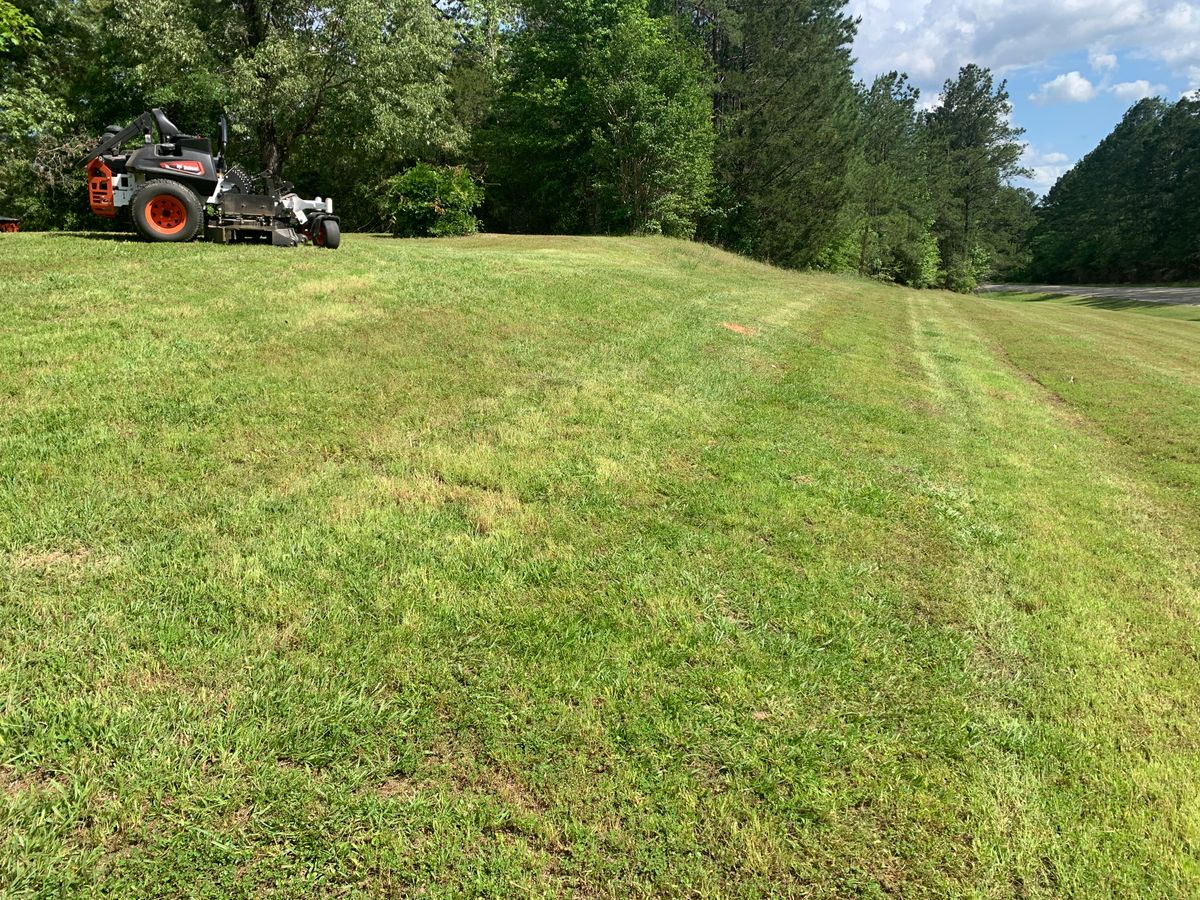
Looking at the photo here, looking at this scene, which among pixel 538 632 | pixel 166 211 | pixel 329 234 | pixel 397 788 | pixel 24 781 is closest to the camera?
pixel 24 781

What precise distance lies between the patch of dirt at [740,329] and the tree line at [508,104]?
52.0 ft

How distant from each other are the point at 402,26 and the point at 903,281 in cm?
4380

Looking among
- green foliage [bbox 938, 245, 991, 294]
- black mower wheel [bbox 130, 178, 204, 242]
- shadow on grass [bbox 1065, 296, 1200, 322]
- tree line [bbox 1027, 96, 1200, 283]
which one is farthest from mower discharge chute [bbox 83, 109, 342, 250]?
tree line [bbox 1027, 96, 1200, 283]

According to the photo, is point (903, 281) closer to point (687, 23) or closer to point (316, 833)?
point (687, 23)

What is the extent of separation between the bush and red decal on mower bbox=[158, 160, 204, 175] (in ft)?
37.0

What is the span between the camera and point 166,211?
31.1ft

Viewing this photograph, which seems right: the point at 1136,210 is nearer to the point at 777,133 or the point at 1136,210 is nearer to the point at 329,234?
the point at 777,133

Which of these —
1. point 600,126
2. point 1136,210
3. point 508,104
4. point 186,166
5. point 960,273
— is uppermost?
point 1136,210

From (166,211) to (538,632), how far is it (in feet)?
32.7

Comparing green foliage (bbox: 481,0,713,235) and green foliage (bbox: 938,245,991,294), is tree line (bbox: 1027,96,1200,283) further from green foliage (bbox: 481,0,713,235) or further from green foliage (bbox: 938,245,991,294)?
green foliage (bbox: 481,0,713,235)

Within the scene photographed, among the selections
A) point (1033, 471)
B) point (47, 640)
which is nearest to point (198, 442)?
point (47, 640)

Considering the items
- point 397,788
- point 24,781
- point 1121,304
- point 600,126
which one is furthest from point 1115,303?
point 24,781

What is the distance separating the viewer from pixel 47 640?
104 inches

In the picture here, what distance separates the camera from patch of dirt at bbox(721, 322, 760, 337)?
11078 millimetres
